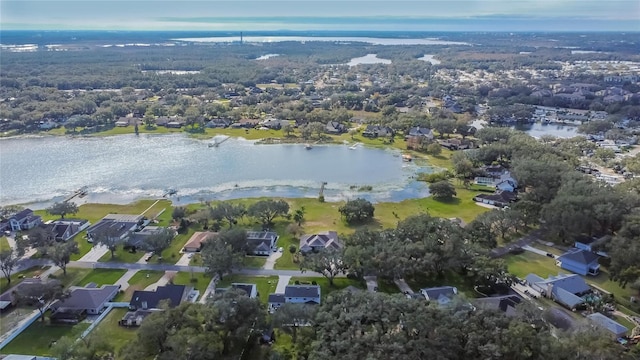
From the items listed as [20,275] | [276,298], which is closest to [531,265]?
[276,298]

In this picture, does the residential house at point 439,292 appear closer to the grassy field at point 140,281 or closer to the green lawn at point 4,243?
the grassy field at point 140,281

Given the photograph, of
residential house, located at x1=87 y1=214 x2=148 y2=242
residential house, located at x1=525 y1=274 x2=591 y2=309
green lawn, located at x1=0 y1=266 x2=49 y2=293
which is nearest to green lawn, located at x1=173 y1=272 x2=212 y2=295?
residential house, located at x1=87 y1=214 x2=148 y2=242

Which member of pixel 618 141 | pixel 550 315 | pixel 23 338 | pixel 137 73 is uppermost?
pixel 137 73

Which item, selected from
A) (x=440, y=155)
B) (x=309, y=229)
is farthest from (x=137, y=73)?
(x=309, y=229)

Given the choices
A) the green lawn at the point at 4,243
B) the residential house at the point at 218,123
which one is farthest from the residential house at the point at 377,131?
the green lawn at the point at 4,243

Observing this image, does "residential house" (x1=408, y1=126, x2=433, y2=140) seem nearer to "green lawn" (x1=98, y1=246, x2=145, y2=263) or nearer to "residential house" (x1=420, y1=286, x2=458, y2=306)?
"residential house" (x1=420, y1=286, x2=458, y2=306)

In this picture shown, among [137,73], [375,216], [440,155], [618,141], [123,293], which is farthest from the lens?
[137,73]

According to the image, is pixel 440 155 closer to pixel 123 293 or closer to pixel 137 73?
pixel 123 293

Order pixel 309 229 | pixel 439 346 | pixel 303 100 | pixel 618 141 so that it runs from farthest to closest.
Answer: pixel 303 100 < pixel 618 141 < pixel 309 229 < pixel 439 346
